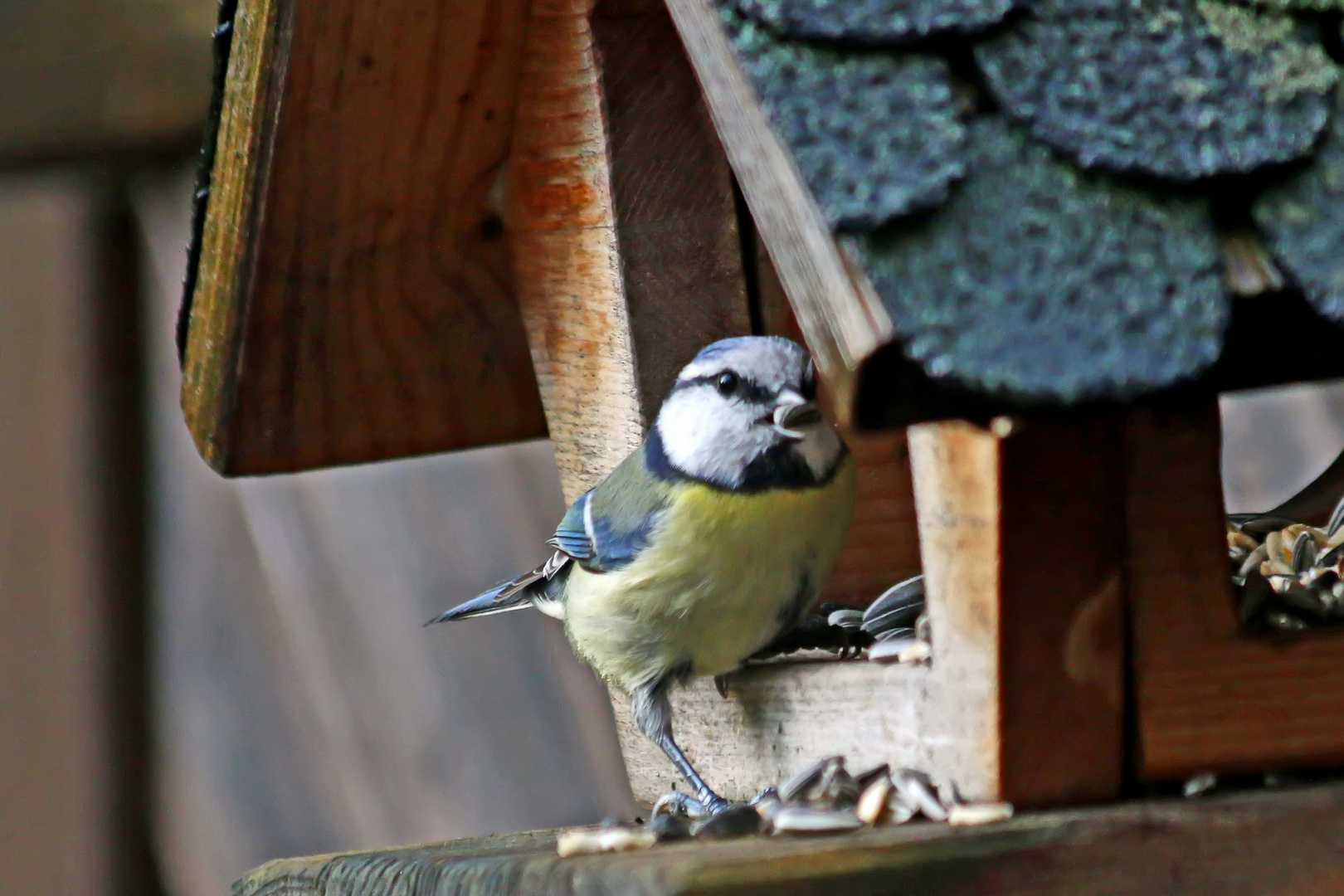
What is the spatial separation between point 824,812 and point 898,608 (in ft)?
1.15

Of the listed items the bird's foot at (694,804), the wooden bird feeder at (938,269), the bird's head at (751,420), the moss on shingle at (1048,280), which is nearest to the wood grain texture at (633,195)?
the wooden bird feeder at (938,269)

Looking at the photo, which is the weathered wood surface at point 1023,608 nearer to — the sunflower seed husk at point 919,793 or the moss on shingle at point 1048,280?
the sunflower seed husk at point 919,793

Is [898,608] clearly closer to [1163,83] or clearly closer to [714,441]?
[714,441]

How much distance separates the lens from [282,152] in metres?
1.59

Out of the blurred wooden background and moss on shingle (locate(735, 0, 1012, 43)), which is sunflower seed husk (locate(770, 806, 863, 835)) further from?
the blurred wooden background

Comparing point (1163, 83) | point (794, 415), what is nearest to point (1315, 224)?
point (1163, 83)

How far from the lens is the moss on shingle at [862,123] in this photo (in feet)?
2.83

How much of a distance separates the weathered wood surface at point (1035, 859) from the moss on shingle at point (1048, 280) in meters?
0.31

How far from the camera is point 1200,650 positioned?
108cm

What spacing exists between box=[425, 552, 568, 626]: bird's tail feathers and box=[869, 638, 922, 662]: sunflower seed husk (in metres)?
0.55

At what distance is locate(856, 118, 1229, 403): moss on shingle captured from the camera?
0.82 metres

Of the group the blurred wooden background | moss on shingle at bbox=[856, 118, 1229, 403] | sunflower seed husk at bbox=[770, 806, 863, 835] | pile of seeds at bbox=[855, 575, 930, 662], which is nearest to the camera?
moss on shingle at bbox=[856, 118, 1229, 403]

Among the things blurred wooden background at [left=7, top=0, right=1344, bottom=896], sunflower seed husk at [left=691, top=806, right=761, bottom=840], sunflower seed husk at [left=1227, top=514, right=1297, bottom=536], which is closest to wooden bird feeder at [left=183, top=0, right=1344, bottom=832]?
sunflower seed husk at [left=691, top=806, right=761, bottom=840]

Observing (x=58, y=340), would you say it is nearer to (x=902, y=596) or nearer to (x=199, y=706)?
(x=199, y=706)
